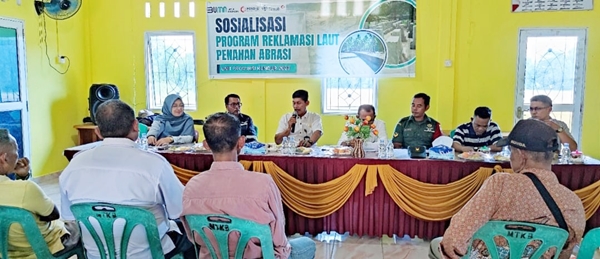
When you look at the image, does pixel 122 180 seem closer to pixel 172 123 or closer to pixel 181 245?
pixel 181 245

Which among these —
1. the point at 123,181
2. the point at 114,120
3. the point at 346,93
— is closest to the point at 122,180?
the point at 123,181

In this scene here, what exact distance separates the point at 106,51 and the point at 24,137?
165 centimetres

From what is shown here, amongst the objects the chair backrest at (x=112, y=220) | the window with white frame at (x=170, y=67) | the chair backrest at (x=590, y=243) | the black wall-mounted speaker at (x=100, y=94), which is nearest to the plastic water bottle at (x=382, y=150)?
the chair backrest at (x=590, y=243)

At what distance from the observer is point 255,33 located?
5680 mm

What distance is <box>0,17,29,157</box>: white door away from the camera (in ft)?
16.1

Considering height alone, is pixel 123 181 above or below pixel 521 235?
above

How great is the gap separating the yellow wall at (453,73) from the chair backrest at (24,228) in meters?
4.10

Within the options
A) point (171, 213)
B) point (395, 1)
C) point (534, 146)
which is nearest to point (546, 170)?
point (534, 146)

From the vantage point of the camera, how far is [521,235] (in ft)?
5.09

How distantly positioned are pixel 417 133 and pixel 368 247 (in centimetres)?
131

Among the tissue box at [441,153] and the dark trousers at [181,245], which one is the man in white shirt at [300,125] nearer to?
the tissue box at [441,153]

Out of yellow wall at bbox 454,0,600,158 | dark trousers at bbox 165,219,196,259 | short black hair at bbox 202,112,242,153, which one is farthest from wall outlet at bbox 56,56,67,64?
yellow wall at bbox 454,0,600,158

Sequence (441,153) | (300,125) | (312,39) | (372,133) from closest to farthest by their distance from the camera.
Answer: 1. (441,153)
2. (372,133)
3. (300,125)
4. (312,39)

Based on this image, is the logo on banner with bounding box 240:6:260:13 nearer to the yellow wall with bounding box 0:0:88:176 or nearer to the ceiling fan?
the ceiling fan
